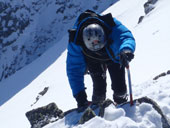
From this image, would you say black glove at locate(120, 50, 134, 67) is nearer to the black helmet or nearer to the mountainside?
the black helmet

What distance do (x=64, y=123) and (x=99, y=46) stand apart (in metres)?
1.51

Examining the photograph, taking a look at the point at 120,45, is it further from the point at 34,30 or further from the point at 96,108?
the point at 34,30

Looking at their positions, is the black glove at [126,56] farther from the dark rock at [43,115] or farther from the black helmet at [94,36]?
the dark rock at [43,115]

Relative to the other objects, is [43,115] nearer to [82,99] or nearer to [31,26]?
[82,99]

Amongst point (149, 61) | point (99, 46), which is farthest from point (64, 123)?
point (149, 61)

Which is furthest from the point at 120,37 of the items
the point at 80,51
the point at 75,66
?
the point at 75,66

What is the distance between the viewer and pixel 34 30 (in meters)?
46.9

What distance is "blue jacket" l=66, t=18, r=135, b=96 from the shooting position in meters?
3.88

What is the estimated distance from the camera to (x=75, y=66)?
4.27m

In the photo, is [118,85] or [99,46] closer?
[99,46]

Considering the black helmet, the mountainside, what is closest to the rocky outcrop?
the black helmet

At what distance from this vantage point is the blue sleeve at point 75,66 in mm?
4191

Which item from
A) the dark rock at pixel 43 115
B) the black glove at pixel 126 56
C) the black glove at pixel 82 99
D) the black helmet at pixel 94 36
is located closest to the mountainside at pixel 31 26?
the dark rock at pixel 43 115

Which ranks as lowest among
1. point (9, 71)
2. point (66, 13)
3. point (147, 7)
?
point (9, 71)
